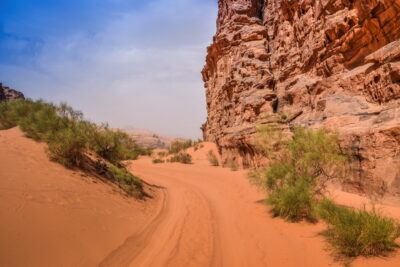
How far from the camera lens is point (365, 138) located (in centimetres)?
706

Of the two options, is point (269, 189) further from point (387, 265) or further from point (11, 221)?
point (11, 221)

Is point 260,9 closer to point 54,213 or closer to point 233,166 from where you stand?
point 233,166

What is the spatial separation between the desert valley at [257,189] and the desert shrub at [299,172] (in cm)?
3

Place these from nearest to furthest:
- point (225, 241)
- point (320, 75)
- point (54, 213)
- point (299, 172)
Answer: point (54, 213), point (225, 241), point (299, 172), point (320, 75)

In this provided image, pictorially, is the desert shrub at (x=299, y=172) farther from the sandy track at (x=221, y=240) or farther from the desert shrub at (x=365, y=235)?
the desert shrub at (x=365, y=235)

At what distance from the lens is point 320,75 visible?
14.2 m

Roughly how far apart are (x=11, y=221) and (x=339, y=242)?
5.09 metres

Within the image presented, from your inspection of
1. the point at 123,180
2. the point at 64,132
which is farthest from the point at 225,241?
the point at 64,132

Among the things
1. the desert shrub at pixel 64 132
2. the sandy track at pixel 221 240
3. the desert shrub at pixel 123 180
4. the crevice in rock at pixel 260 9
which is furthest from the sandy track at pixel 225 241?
the crevice in rock at pixel 260 9

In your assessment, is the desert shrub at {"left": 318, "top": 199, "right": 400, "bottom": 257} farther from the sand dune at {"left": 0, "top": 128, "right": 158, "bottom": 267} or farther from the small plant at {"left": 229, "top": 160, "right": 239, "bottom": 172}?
the small plant at {"left": 229, "top": 160, "right": 239, "bottom": 172}

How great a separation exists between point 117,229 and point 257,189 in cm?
481

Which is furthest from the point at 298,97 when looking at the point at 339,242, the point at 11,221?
the point at 11,221

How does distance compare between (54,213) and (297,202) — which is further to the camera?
(297,202)

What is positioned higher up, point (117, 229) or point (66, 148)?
point (66, 148)
